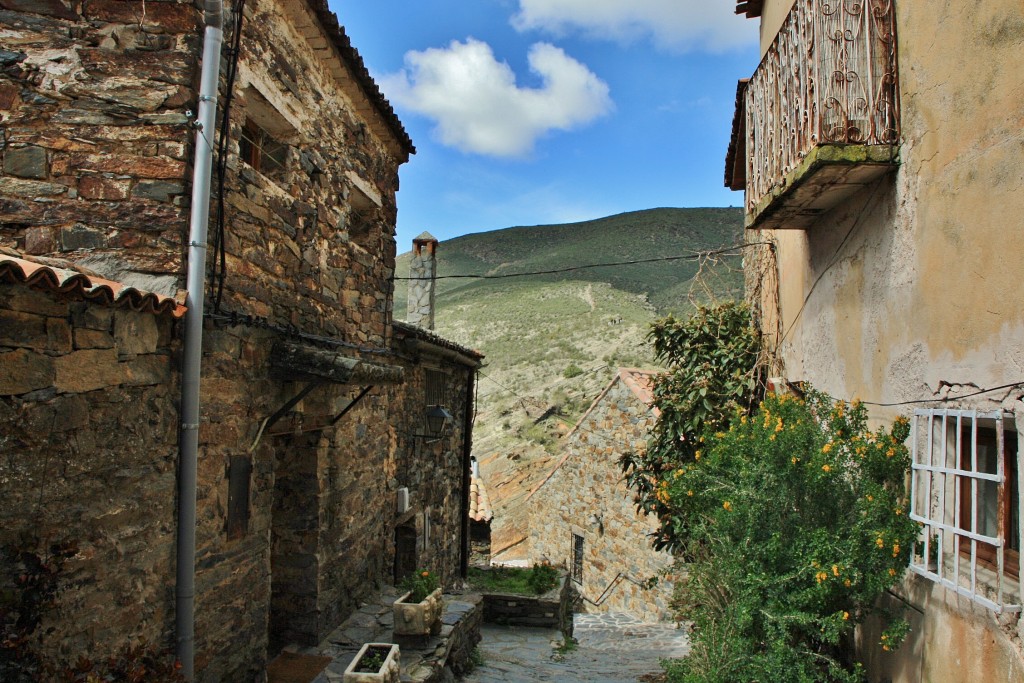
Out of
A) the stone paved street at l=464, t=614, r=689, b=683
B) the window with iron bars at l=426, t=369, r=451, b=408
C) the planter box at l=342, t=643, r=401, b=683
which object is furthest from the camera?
the window with iron bars at l=426, t=369, r=451, b=408

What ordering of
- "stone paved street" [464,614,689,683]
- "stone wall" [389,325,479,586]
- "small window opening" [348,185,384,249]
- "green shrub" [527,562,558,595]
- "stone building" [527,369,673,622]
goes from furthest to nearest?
1. "stone building" [527,369,673,622]
2. "green shrub" [527,562,558,595]
3. "stone wall" [389,325,479,586]
4. "small window opening" [348,185,384,249]
5. "stone paved street" [464,614,689,683]

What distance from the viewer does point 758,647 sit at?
15.2ft

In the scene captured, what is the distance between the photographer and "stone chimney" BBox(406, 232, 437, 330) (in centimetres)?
1225

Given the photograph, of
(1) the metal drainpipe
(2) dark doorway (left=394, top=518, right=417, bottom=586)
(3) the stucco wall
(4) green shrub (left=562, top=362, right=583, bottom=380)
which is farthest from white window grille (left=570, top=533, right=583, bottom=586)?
(4) green shrub (left=562, top=362, right=583, bottom=380)

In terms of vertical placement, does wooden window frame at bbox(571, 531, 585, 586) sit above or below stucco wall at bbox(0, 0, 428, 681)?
below

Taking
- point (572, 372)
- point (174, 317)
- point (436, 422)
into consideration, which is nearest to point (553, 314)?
point (572, 372)

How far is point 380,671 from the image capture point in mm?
5137

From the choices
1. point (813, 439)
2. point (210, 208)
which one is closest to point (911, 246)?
point (813, 439)

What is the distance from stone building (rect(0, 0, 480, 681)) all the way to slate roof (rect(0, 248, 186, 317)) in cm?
1

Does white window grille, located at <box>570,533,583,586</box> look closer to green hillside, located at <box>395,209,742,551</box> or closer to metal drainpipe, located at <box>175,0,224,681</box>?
green hillside, located at <box>395,209,742,551</box>

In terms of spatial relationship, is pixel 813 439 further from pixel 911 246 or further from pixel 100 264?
pixel 100 264

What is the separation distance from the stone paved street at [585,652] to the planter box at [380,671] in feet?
6.28

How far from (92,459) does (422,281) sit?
884 centimetres


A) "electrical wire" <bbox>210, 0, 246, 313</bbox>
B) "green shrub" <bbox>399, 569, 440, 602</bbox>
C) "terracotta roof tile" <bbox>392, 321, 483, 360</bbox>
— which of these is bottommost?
"green shrub" <bbox>399, 569, 440, 602</bbox>
